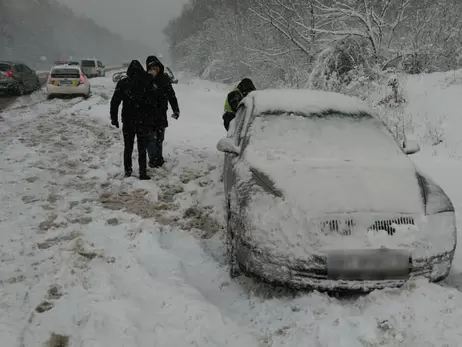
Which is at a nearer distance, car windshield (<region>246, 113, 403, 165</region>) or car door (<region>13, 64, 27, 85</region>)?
car windshield (<region>246, 113, 403, 165</region>)

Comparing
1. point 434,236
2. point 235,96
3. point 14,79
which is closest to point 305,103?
point 434,236

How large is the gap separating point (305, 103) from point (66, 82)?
14.7m

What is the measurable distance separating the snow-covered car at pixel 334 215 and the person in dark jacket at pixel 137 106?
2.50 meters

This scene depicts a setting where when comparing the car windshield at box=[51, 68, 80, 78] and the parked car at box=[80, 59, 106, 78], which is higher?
the car windshield at box=[51, 68, 80, 78]

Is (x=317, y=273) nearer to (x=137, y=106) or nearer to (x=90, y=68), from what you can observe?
(x=137, y=106)

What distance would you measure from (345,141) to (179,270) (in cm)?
217

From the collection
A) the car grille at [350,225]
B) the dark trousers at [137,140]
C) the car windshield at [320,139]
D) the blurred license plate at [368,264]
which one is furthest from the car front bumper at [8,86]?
the blurred license plate at [368,264]

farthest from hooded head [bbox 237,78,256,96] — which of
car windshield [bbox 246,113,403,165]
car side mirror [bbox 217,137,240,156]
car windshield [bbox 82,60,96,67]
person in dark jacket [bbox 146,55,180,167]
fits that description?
car windshield [bbox 82,60,96,67]

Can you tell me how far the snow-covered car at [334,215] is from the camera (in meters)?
3.38

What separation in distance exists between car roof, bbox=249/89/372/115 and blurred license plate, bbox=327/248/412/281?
209 cm

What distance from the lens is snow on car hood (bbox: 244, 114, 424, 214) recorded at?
363 centimetres

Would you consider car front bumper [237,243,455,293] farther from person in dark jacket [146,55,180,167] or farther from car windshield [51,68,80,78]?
car windshield [51,68,80,78]

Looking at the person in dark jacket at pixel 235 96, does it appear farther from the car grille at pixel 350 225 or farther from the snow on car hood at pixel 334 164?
the car grille at pixel 350 225

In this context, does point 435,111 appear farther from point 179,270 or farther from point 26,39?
point 26,39
